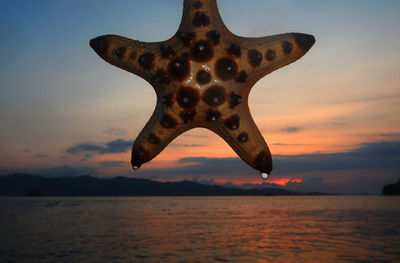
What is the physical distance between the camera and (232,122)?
417 centimetres

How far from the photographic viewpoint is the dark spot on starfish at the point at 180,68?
13.2ft

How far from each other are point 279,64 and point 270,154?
1147mm

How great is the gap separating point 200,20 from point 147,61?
74cm

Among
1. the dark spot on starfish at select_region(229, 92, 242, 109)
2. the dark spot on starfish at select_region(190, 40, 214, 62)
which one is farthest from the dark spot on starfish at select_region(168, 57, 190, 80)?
the dark spot on starfish at select_region(229, 92, 242, 109)

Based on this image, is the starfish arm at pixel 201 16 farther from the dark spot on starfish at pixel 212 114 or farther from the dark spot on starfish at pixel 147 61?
the dark spot on starfish at pixel 212 114

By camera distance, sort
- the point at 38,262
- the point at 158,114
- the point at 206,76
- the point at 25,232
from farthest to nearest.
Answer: the point at 25,232
the point at 38,262
the point at 158,114
the point at 206,76

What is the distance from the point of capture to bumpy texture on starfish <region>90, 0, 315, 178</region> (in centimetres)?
404

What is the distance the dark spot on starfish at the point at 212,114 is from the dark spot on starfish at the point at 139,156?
2.47 ft

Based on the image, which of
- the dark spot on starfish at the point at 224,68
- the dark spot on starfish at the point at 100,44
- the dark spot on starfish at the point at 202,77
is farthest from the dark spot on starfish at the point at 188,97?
the dark spot on starfish at the point at 100,44

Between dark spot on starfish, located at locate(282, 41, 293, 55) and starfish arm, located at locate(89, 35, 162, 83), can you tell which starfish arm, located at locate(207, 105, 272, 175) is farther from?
starfish arm, located at locate(89, 35, 162, 83)

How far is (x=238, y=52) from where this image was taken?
4.12 m

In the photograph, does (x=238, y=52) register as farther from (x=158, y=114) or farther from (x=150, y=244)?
(x=150, y=244)

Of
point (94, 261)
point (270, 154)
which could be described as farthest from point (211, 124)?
point (94, 261)

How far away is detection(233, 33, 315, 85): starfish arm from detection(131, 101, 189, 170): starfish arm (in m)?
0.99
